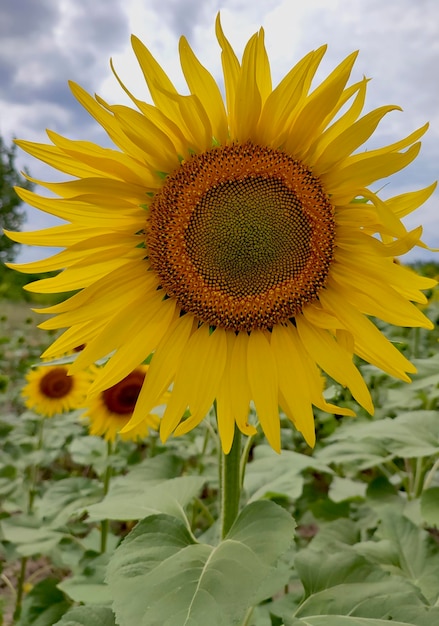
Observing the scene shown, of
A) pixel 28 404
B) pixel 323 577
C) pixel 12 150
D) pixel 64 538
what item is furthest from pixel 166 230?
pixel 12 150

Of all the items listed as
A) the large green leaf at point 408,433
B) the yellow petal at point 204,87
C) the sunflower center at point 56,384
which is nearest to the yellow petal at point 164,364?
the yellow petal at point 204,87

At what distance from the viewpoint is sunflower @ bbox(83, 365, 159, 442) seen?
2828mm

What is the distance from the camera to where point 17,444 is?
11.1ft

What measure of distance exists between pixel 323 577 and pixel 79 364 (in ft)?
2.80

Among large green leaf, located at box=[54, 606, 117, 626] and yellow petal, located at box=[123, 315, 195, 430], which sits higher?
yellow petal, located at box=[123, 315, 195, 430]

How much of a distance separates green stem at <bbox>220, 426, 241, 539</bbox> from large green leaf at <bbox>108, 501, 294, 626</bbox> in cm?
8

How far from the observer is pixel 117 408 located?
2.88 meters

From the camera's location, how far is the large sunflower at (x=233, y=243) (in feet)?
3.92

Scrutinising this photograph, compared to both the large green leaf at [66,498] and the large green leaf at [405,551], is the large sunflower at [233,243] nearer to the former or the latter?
the large green leaf at [405,551]

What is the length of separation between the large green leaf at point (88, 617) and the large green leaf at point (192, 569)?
35cm

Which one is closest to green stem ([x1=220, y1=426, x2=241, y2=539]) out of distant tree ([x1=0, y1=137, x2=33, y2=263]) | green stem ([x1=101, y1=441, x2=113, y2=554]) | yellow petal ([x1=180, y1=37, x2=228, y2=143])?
yellow petal ([x1=180, y1=37, x2=228, y2=143])

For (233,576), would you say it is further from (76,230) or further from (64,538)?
(64,538)

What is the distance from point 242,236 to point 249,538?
0.67 meters

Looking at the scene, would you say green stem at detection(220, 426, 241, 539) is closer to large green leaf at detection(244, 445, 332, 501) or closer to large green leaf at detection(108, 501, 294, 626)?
large green leaf at detection(108, 501, 294, 626)
